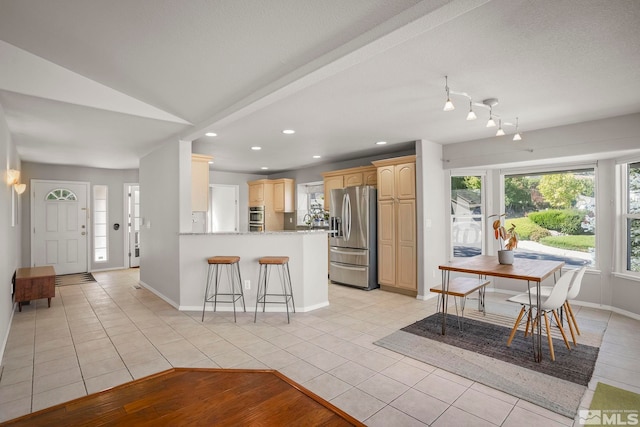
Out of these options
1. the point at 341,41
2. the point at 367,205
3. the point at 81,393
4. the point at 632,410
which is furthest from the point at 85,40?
the point at 632,410

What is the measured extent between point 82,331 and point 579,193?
6488mm

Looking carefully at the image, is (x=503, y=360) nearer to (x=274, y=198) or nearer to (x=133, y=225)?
(x=274, y=198)

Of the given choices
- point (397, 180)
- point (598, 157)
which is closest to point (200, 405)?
point (397, 180)

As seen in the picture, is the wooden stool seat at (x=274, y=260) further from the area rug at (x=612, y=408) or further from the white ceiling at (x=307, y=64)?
the area rug at (x=612, y=408)

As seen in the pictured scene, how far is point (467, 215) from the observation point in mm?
5527

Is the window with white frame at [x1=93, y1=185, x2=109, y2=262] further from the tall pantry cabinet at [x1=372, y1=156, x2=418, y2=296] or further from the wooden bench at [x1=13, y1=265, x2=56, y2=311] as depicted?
the tall pantry cabinet at [x1=372, y1=156, x2=418, y2=296]

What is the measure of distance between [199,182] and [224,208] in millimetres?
3114

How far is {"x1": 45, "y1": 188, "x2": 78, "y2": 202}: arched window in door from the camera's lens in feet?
22.4

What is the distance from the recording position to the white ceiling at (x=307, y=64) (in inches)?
76.0

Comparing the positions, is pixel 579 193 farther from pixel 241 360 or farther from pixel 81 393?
pixel 81 393

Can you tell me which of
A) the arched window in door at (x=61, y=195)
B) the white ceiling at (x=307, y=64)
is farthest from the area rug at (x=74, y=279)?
the white ceiling at (x=307, y=64)

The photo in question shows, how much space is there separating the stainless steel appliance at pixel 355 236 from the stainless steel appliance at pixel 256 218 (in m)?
2.60

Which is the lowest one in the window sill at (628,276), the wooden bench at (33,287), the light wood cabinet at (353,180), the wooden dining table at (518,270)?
the wooden bench at (33,287)

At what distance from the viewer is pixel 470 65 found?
2.50m
